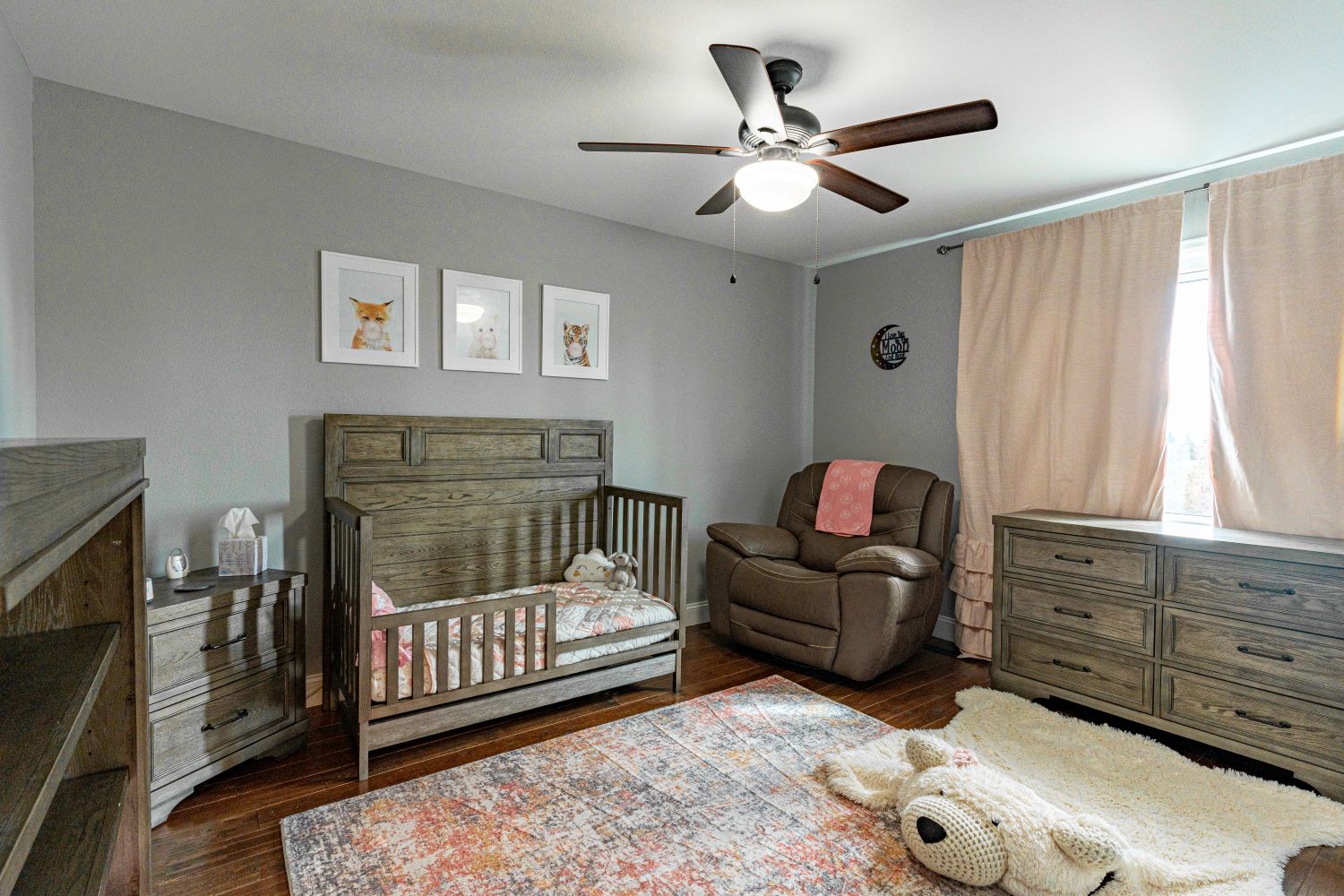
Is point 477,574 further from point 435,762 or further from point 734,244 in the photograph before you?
point 734,244

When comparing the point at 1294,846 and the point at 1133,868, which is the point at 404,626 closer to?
the point at 1133,868

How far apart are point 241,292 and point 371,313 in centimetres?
50

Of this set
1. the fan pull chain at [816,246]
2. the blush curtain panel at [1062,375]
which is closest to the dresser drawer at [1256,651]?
the blush curtain panel at [1062,375]

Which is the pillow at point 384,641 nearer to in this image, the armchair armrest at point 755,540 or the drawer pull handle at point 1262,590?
the armchair armrest at point 755,540

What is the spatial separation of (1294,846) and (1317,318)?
1935 millimetres

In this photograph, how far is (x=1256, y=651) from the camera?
2.40 metres

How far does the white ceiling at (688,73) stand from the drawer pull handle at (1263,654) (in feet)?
6.34

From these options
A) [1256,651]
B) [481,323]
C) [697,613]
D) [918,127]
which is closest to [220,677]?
[481,323]

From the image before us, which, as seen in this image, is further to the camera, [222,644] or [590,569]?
[590,569]

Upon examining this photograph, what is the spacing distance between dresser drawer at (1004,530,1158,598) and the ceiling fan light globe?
1959 millimetres

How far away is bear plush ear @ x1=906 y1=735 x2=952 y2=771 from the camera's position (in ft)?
6.88

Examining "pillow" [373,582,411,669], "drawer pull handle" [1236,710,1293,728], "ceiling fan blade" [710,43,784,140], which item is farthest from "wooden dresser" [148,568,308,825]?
"drawer pull handle" [1236,710,1293,728]

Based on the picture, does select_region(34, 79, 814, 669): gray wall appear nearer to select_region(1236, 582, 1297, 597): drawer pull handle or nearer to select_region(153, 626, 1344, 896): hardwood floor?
select_region(153, 626, 1344, 896): hardwood floor

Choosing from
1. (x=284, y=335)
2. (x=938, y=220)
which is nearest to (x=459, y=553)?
(x=284, y=335)
